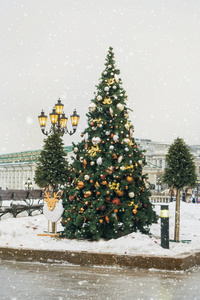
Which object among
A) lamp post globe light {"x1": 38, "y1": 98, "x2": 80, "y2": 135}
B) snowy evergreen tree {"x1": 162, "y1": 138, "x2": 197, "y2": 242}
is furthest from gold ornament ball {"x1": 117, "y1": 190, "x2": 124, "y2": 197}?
lamp post globe light {"x1": 38, "y1": 98, "x2": 80, "y2": 135}

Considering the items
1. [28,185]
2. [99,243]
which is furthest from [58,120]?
[28,185]

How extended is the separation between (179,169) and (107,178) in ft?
6.90

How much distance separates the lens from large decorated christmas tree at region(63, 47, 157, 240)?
944 cm

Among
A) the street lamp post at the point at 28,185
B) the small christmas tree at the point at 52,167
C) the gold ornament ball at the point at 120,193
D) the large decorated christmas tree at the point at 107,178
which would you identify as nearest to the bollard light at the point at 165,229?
the large decorated christmas tree at the point at 107,178

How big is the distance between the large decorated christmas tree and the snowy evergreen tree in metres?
0.90

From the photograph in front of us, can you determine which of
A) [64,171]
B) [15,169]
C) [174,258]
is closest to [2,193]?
[64,171]

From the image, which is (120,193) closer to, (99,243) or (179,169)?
(99,243)

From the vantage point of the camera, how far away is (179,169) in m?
10.8

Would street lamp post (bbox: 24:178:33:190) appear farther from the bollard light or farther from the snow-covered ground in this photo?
the bollard light

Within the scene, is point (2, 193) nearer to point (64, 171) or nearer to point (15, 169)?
point (64, 171)

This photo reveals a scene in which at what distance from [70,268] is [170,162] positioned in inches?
168

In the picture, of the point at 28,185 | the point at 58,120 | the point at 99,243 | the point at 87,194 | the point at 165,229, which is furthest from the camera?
the point at 28,185

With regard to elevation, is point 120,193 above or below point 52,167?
below

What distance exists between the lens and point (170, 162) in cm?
1095
